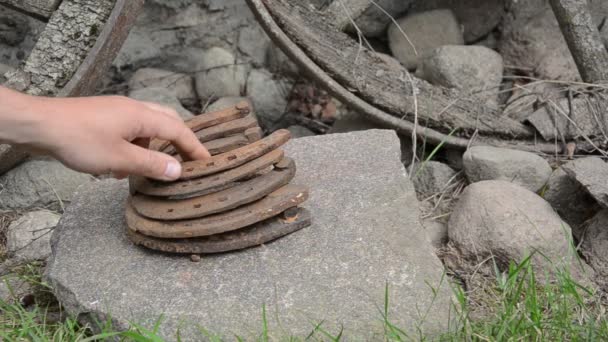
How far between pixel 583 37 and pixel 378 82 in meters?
0.79

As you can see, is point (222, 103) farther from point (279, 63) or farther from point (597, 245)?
point (597, 245)

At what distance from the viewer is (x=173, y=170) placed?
78.0 inches

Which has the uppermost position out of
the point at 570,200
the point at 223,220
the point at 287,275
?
the point at 223,220

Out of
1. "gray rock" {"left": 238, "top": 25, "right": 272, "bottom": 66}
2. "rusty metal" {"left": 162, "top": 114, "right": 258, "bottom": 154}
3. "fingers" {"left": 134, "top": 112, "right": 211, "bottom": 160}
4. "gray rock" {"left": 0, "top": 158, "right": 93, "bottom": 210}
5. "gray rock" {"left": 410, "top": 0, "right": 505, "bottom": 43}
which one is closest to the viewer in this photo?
"fingers" {"left": 134, "top": 112, "right": 211, "bottom": 160}

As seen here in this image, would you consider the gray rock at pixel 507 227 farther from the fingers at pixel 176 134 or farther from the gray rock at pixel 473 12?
the gray rock at pixel 473 12

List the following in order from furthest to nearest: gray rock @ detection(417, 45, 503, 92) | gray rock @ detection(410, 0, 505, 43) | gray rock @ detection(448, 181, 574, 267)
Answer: gray rock @ detection(410, 0, 505, 43) → gray rock @ detection(417, 45, 503, 92) → gray rock @ detection(448, 181, 574, 267)

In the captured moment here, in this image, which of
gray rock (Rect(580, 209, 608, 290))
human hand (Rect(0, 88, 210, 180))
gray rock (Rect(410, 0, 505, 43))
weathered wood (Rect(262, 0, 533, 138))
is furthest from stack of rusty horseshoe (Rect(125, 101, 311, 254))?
gray rock (Rect(410, 0, 505, 43))

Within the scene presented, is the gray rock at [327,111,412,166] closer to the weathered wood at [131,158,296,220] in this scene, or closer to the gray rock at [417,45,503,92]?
the gray rock at [417,45,503,92]

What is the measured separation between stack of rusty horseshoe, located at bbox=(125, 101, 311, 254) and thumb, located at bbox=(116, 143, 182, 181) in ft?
0.12

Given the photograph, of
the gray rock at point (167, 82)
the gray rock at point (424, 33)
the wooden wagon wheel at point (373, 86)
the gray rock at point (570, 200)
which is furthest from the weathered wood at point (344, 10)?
the gray rock at point (570, 200)

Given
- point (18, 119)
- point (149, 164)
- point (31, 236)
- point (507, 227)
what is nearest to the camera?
point (18, 119)

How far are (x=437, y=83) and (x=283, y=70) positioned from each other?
76 centimetres

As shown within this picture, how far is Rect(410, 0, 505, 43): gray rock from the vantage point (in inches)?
139

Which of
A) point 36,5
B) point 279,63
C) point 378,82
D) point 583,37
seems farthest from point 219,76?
point 583,37
